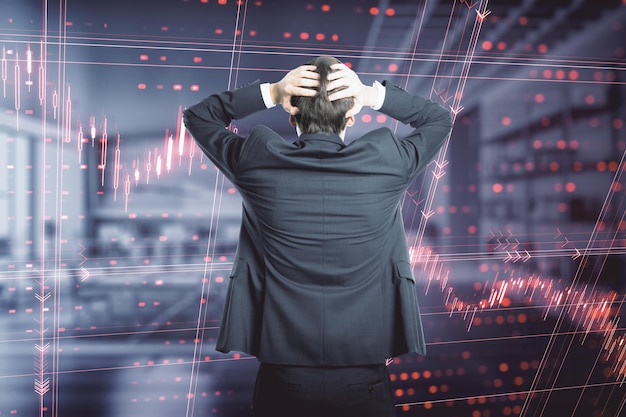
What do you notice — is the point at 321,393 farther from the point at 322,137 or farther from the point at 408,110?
the point at 408,110

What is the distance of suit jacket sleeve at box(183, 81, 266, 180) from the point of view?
110cm

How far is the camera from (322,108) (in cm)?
105

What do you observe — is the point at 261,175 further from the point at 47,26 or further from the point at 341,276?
the point at 47,26

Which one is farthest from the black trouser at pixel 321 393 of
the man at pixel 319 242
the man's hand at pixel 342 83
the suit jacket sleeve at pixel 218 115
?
the man's hand at pixel 342 83

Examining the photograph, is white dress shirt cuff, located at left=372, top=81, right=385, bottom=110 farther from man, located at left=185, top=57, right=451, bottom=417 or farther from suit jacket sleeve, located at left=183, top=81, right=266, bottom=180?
suit jacket sleeve, located at left=183, top=81, right=266, bottom=180

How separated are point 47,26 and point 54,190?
0.52m

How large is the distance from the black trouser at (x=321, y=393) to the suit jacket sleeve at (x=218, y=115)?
43cm

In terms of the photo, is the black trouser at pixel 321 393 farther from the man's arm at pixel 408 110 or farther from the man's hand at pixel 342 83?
the man's hand at pixel 342 83

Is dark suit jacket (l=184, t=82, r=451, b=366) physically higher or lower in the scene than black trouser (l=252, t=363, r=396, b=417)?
higher

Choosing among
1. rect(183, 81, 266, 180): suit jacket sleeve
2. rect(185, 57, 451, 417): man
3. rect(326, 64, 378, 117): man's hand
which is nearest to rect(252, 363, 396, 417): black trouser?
rect(185, 57, 451, 417): man

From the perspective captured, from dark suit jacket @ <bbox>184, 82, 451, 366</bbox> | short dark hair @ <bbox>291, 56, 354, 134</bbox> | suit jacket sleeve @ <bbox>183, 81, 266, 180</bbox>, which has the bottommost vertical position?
dark suit jacket @ <bbox>184, 82, 451, 366</bbox>

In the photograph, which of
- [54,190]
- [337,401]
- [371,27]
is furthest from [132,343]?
[371,27]

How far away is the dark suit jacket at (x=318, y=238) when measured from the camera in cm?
104

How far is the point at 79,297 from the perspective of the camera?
5.82ft
